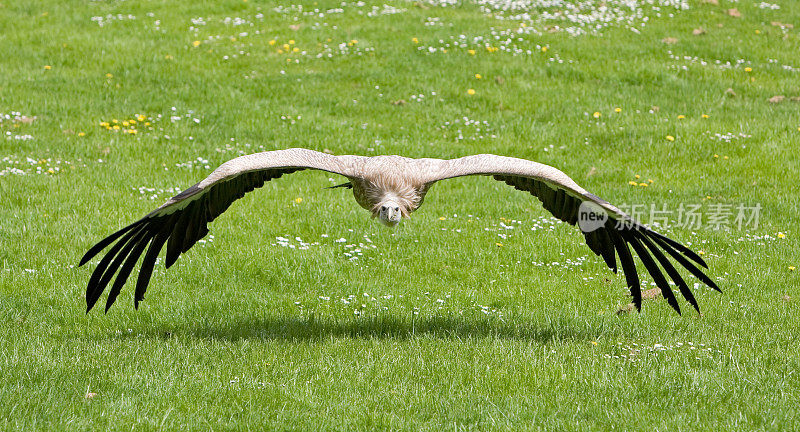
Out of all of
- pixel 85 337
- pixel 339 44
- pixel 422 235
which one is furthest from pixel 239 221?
pixel 339 44

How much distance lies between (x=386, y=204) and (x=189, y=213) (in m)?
1.79

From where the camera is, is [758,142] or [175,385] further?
[758,142]

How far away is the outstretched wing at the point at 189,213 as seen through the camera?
6855 mm

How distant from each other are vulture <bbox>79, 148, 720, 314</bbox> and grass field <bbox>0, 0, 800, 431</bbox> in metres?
0.59

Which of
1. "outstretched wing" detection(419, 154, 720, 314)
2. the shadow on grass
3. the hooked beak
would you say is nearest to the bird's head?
the hooked beak

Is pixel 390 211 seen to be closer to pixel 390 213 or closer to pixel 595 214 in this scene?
pixel 390 213

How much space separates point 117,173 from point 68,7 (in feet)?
27.1

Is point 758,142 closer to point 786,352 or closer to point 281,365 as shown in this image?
point 786,352

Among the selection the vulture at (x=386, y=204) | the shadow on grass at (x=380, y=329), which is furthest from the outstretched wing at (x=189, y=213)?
the shadow on grass at (x=380, y=329)

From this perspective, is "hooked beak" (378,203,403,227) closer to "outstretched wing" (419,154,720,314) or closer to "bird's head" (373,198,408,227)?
"bird's head" (373,198,408,227)

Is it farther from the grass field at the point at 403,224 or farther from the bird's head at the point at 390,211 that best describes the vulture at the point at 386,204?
the grass field at the point at 403,224

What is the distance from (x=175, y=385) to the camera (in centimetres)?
612

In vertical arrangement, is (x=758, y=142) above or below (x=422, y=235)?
above

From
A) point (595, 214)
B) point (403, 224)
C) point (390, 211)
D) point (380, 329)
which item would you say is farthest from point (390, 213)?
point (403, 224)
